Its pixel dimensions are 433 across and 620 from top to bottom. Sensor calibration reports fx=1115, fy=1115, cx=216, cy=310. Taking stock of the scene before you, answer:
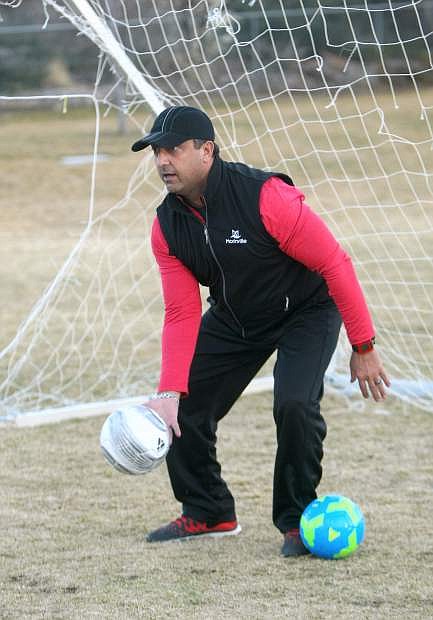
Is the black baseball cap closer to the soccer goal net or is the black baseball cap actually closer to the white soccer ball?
the white soccer ball

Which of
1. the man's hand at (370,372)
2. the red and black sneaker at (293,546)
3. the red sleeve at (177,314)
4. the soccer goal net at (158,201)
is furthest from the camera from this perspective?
the soccer goal net at (158,201)

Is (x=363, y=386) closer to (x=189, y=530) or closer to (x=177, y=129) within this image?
(x=189, y=530)

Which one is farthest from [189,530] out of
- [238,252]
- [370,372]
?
[238,252]

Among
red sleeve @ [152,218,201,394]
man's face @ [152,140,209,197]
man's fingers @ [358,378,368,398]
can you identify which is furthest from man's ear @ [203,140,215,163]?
man's fingers @ [358,378,368,398]

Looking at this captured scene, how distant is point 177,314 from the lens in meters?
4.63

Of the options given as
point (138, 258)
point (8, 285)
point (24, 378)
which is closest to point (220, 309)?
point (24, 378)

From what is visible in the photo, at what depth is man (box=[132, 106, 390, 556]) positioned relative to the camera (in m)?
4.34

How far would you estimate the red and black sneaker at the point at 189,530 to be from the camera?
16.4 ft

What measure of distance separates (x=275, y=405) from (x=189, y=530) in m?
0.80

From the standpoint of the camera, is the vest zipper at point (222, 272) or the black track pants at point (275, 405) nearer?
the vest zipper at point (222, 272)

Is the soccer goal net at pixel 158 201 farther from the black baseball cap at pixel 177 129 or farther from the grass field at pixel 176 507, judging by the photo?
the black baseball cap at pixel 177 129

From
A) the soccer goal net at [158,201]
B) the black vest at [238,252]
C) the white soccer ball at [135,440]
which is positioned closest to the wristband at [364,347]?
the black vest at [238,252]

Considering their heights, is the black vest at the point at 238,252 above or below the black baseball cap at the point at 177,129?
below

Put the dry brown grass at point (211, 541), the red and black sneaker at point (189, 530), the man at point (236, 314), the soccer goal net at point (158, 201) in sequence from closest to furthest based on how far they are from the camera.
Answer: the dry brown grass at point (211, 541) → the man at point (236, 314) → the red and black sneaker at point (189, 530) → the soccer goal net at point (158, 201)
